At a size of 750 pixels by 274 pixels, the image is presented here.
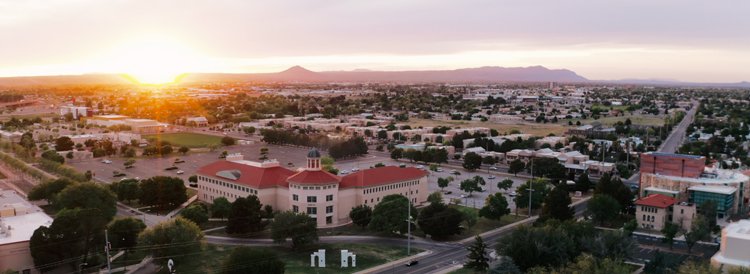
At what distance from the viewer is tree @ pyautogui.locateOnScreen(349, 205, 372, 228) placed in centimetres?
3888

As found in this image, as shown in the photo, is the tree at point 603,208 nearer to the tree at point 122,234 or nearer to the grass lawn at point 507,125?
the tree at point 122,234

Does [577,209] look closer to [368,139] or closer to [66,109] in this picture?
[368,139]

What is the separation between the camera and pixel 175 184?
145 feet

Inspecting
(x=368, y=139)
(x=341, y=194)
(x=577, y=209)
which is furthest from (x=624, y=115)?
(x=341, y=194)

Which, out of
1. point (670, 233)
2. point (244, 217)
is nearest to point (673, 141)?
point (670, 233)

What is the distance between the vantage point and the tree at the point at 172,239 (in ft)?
102

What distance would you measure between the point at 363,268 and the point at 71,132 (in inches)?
3219

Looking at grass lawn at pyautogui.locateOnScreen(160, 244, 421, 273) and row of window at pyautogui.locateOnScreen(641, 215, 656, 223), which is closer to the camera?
grass lawn at pyautogui.locateOnScreen(160, 244, 421, 273)

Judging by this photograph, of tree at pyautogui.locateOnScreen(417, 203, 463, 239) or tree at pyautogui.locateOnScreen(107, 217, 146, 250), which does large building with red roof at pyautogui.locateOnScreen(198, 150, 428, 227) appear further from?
tree at pyautogui.locateOnScreen(107, 217, 146, 250)

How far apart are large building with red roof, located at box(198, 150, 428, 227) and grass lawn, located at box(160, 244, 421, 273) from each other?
16.2 ft

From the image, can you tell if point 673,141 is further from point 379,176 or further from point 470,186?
point 379,176

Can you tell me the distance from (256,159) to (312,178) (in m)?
32.4

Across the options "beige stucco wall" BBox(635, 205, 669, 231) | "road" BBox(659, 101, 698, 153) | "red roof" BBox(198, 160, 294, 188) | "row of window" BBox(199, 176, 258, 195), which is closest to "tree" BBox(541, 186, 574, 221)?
"beige stucco wall" BBox(635, 205, 669, 231)

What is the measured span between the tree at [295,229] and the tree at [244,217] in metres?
3.24
